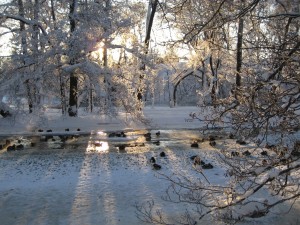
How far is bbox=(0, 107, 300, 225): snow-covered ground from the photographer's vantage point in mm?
7195

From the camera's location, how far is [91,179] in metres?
9.27

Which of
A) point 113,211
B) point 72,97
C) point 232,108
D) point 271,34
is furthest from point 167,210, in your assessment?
point 72,97

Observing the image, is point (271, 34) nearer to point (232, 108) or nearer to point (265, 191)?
point (232, 108)

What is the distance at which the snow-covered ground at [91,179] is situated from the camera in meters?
7.20

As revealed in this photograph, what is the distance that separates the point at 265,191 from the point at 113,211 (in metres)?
3.03

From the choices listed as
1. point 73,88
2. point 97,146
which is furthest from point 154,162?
point 73,88

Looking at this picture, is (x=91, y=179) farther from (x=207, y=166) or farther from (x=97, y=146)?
(x=97, y=146)

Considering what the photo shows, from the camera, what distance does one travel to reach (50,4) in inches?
946

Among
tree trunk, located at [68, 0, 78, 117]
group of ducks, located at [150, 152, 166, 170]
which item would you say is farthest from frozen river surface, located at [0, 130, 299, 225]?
tree trunk, located at [68, 0, 78, 117]

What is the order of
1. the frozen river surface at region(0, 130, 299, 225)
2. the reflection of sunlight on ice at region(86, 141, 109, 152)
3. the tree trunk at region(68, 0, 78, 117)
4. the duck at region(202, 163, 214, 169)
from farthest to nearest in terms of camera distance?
the tree trunk at region(68, 0, 78, 117) < the reflection of sunlight on ice at region(86, 141, 109, 152) < the duck at region(202, 163, 214, 169) < the frozen river surface at region(0, 130, 299, 225)

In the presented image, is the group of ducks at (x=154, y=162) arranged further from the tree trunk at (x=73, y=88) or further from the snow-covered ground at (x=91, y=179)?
the tree trunk at (x=73, y=88)

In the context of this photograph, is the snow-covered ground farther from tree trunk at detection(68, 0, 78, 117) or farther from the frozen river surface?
tree trunk at detection(68, 0, 78, 117)

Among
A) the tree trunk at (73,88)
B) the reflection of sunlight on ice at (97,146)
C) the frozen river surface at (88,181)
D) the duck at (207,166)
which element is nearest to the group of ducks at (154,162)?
the frozen river surface at (88,181)

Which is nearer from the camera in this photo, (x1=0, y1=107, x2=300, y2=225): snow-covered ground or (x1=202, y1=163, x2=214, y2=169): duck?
(x1=0, y1=107, x2=300, y2=225): snow-covered ground
